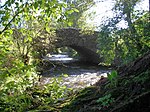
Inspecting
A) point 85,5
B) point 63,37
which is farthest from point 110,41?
point 63,37

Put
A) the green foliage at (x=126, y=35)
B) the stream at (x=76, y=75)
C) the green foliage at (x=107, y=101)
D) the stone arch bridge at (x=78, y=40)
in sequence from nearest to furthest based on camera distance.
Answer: the green foliage at (x=107, y=101)
the green foliage at (x=126, y=35)
the stream at (x=76, y=75)
the stone arch bridge at (x=78, y=40)

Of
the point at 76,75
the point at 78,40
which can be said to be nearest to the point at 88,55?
the point at 78,40

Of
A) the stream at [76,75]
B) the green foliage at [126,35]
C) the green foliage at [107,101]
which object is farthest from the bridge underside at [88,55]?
the green foliage at [107,101]

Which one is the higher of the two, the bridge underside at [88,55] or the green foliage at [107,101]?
the green foliage at [107,101]

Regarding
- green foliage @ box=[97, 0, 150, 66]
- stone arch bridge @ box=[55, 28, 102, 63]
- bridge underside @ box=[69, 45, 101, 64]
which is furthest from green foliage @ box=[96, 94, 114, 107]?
bridge underside @ box=[69, 45, 101, 64]

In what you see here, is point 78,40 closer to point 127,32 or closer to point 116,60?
point 116,60

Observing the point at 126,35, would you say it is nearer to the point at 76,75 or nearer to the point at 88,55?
the point at 76,75

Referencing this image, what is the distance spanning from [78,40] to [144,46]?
1518 centimetres

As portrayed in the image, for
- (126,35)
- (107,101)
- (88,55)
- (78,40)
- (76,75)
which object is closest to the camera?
(107,101)

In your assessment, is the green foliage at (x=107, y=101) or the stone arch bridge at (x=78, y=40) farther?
the stone arch bridge at (x=78, y=40)

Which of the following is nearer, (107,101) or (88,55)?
(107,101)

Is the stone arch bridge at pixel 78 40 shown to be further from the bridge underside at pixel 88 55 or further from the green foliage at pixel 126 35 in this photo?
the green foliage at pixel 126 35

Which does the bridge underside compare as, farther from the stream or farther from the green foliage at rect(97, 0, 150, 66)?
the green foliage at rect(97, 0, 150, 66)

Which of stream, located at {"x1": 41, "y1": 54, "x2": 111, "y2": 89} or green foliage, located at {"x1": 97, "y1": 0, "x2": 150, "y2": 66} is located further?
stream, located at {"x1": 41, "y1": 54, "x2": 111, "y2": 89}
